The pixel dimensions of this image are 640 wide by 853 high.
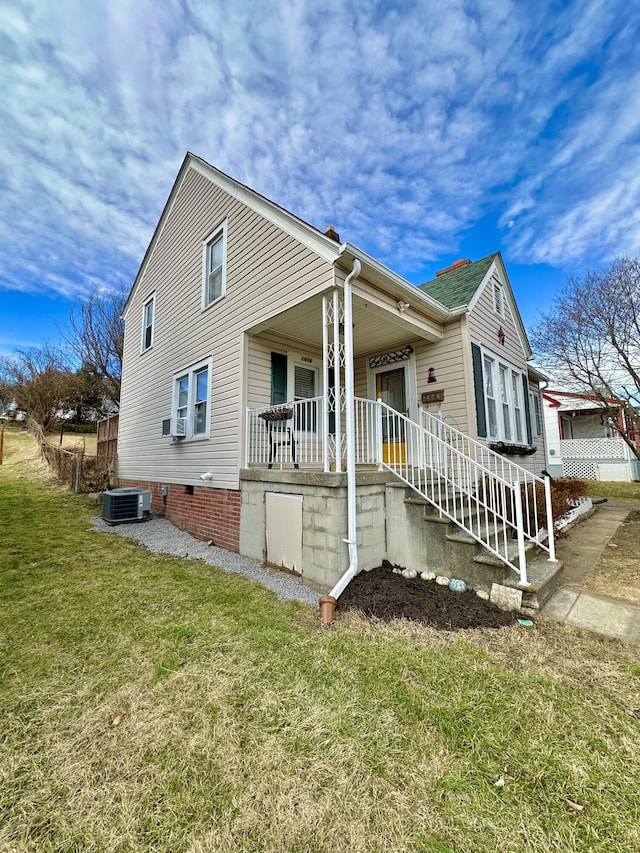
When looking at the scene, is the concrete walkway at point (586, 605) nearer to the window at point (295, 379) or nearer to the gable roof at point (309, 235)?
the window at point (295, 379)

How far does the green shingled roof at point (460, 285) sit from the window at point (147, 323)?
7.85 metres

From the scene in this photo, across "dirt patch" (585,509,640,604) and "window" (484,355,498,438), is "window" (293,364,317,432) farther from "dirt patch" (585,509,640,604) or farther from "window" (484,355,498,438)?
"dirt patch" (585,509,640,604)

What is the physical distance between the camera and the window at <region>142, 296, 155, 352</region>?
10.6 meters

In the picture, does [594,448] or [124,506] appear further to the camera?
[594,448]

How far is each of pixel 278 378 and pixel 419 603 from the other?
15.0 feet

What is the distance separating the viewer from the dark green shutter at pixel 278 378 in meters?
6.84

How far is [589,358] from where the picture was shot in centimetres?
1005

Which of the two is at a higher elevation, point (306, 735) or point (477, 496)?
point (477, 496)

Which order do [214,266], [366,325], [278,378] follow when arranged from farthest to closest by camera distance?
→ [214,266]
[278,378]
[366,325]

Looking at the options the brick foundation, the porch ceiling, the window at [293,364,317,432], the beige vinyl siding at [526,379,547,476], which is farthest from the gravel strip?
the beige vinyl siding at [526,379,547,476]

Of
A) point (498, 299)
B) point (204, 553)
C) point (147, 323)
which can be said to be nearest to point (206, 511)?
point (204, 553)

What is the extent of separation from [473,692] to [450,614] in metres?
1.19

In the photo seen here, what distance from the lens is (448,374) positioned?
6820mm

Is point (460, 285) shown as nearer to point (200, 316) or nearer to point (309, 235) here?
point (309, 235)
